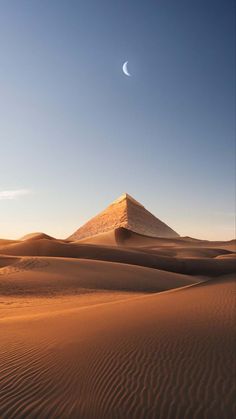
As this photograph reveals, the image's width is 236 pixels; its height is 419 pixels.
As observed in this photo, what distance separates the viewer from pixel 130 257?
31.4 meters

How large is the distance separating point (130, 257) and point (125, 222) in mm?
70212

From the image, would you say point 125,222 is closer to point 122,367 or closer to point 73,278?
point 73,278

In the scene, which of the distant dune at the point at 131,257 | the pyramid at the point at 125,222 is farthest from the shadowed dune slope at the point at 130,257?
the pyramid at the point at 125,222

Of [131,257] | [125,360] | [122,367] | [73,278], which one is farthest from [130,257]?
[122,367]

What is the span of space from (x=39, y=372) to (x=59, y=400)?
874 mm

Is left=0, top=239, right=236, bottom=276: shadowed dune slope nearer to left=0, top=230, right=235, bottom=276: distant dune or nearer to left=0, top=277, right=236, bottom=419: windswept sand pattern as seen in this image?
left=0, top=230, right=235, bottom=276: distant dune

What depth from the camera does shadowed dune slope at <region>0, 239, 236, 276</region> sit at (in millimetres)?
28344

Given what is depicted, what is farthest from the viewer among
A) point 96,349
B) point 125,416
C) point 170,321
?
point 170,321

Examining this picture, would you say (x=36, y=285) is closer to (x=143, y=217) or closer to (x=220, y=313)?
(x=220, y=313)

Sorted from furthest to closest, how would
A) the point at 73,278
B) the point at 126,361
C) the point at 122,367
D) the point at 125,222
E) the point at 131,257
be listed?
the point at 125,222 < the point at 131,257 < the point at 73,278 < the point at 126,361 < the point at 122,367

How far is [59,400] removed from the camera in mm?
4254

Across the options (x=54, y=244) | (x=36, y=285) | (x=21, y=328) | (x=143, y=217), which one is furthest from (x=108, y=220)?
(x=21, y=328)

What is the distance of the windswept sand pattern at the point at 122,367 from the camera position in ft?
13.3

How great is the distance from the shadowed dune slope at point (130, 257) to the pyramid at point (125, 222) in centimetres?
6680
